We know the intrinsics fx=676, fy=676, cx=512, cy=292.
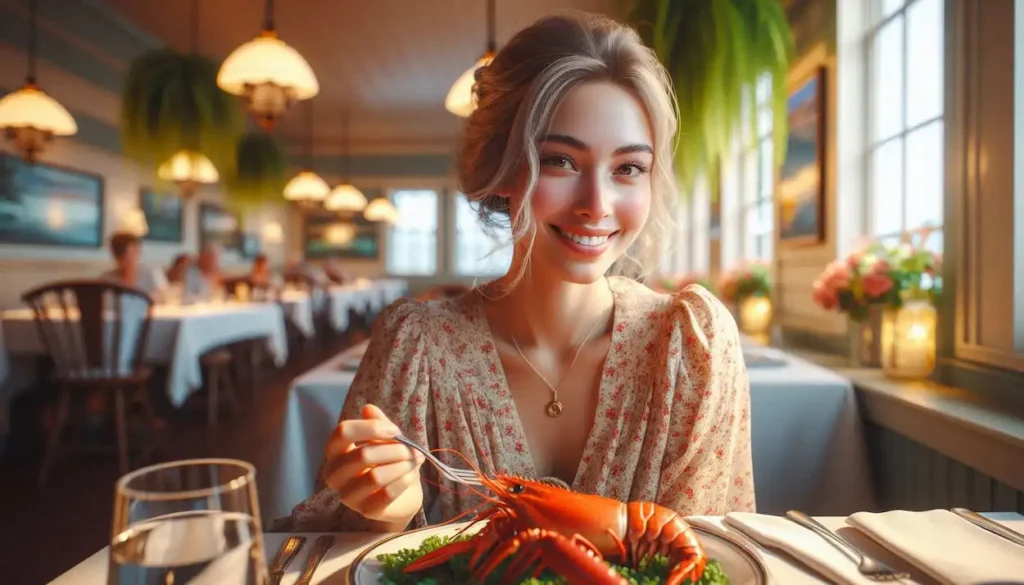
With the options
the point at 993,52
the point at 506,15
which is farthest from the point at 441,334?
the point at 506,15

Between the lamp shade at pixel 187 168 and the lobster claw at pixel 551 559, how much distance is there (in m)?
4.85

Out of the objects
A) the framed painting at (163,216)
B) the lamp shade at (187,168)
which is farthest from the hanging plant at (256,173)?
the lamp shade at (187,168)

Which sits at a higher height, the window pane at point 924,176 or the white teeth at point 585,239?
the window pane at point 924,176

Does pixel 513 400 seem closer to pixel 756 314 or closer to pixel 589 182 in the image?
pixel 589 182

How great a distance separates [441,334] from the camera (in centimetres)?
115

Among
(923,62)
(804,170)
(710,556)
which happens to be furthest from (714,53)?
(710,556)

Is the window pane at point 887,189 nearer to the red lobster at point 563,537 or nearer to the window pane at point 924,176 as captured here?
the window pane at point 924,176

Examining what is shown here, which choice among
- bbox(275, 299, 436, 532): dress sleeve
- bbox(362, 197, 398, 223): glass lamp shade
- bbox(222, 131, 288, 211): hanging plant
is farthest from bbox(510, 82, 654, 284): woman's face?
bbox(362, 197, 398, 223): glass lamp shade

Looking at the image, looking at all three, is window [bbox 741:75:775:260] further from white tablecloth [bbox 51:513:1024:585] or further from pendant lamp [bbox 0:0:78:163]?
pendant lamp [bbox 0:0:78:163]

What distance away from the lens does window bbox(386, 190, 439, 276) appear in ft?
39.0

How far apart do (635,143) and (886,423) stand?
1.37 m

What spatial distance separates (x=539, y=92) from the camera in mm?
992

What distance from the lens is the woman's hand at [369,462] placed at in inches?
25.3

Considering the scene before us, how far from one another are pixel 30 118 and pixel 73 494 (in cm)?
237
